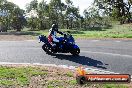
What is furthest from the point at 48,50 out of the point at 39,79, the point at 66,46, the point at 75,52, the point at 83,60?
the point at 39,79

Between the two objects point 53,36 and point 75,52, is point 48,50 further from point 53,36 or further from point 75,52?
point 75,52

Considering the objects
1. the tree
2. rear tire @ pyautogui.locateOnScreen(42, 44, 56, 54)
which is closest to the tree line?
the tree

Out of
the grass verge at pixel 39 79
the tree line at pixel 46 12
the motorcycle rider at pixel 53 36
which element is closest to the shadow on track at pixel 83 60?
the motorcycle rider at pixel 53 36

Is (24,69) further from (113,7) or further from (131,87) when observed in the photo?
(113,7)

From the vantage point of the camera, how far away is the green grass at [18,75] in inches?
355

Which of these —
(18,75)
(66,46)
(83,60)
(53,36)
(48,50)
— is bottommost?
(83,60)

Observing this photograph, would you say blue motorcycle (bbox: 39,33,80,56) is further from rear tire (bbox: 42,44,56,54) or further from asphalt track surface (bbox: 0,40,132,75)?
asphalt track surface (bbox: 0,40,132,75)

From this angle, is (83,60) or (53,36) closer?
(83,60)

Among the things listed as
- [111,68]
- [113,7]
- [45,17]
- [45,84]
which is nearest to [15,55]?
[111,68]

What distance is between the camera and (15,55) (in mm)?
15406

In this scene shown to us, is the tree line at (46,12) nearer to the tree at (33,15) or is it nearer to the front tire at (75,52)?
the tree at (33,15)

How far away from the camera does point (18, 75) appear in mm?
9852

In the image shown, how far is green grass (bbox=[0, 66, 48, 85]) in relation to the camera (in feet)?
29.6

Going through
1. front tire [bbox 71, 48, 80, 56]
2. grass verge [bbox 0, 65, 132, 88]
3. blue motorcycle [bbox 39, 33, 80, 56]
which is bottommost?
grass verge [bbox 0, 65, 132, 88]
